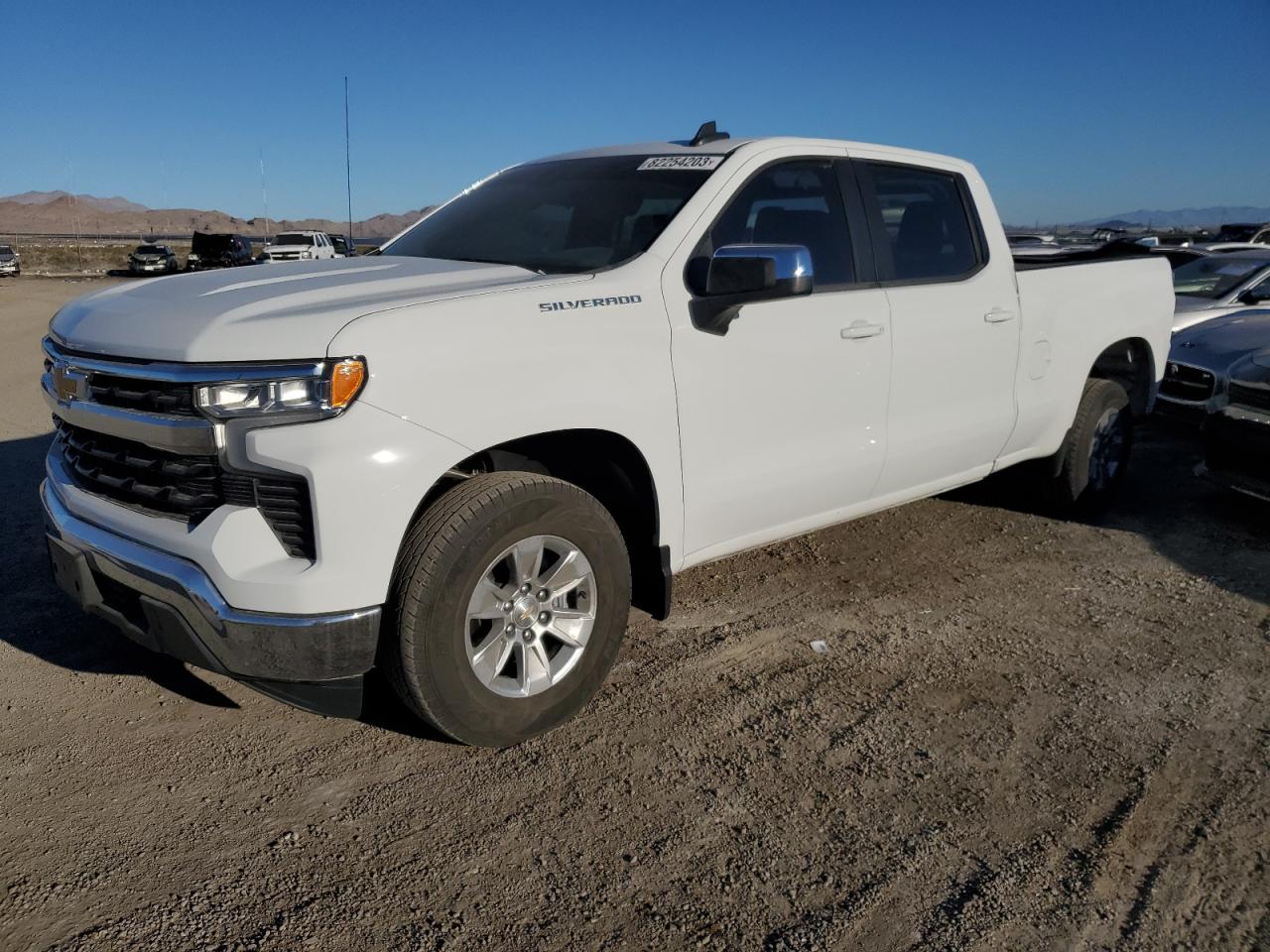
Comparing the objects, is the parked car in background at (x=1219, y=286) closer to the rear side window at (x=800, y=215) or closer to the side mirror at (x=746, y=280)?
the rear side window at (x=800, y=215)

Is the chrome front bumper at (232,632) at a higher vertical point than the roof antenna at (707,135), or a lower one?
lower

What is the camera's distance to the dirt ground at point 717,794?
2.48 m

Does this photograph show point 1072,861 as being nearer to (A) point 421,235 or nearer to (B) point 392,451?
(B) point 392,451

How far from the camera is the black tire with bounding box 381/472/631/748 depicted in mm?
2879

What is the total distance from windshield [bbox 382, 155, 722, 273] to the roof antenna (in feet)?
0.81

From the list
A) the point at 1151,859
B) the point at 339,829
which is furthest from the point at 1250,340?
the point at 339,829

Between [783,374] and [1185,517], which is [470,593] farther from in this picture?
[1185,517]

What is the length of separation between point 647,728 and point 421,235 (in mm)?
Answer: 2428

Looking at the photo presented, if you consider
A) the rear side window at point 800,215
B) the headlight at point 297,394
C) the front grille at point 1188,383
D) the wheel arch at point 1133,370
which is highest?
the rear side window at point 800,215

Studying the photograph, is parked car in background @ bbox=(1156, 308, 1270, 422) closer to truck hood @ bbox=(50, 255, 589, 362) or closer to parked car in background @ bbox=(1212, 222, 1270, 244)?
truck hood @ bbox=(50, 255, 589, 362)

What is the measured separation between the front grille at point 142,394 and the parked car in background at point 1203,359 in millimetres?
7519

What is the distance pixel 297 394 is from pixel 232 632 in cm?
67

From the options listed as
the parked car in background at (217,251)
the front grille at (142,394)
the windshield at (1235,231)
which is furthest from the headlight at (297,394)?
the parked car in background at (217,251)

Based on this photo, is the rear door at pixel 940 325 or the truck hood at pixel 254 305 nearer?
the truck hood at pixel 254 305
